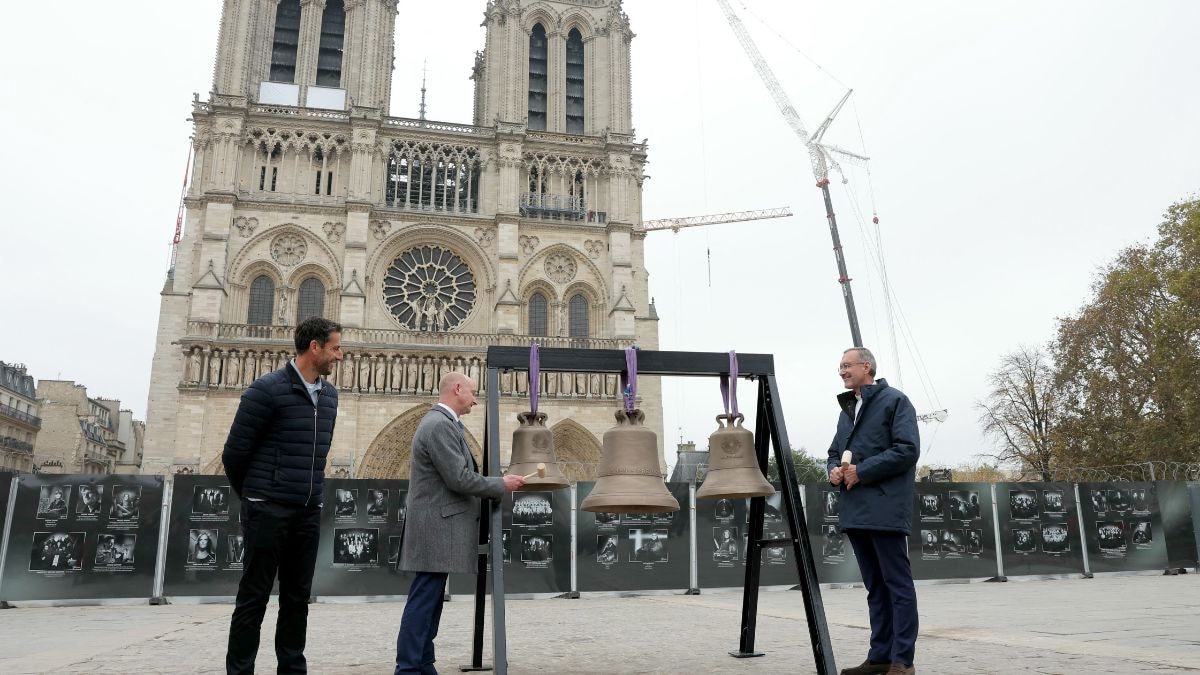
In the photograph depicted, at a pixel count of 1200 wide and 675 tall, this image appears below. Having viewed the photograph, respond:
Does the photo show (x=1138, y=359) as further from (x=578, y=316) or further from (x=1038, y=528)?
(x=578, y=316)

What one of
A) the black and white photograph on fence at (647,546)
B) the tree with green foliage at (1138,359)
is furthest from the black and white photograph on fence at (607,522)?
the tree with green foliage at (1138,359)

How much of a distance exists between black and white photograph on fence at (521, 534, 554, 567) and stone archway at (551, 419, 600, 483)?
16.3 metres

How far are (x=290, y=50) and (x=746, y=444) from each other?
32206 mm

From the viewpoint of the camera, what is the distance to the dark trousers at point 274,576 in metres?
3.62

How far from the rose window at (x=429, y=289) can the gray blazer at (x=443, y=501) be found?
2557 centimetres

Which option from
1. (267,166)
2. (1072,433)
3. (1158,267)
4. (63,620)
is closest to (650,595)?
(63,620)

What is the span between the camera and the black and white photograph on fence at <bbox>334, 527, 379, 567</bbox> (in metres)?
10.5

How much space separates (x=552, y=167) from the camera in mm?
31266

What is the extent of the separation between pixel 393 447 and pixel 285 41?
1655 centimetres

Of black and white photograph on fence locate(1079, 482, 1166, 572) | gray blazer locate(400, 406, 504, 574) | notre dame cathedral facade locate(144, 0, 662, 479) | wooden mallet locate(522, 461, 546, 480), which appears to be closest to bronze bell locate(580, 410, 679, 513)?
wooden mallet locate(522, 461, 546, 480)

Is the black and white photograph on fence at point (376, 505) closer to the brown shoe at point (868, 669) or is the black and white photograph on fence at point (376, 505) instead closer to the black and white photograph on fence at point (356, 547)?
the black and white photograph on fence at point (356, 547)

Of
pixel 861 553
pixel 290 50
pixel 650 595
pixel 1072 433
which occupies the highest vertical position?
pixel 290 50

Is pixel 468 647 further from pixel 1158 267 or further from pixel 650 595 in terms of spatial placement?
pixel 1158 267

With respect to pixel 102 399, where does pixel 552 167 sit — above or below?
above
